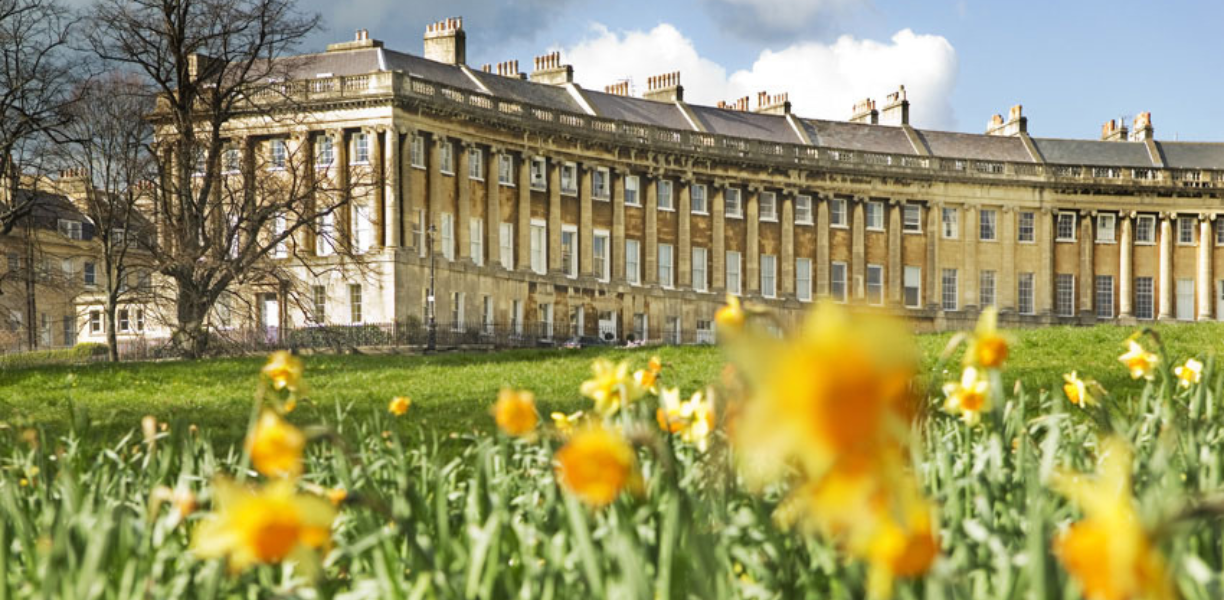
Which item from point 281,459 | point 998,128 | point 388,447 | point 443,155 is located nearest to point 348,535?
point 388,447

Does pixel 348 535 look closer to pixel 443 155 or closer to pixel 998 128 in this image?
pixel 443 155

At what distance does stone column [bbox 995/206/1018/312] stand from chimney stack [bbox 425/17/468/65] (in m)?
31.7

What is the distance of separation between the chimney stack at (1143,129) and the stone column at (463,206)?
147 feet

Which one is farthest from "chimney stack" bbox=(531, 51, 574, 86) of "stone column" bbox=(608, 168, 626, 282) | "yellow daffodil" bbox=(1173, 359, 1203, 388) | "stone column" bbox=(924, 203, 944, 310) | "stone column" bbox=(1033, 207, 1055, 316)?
"yellow daffodil" bbox=(1173, 359, 1203, 388)

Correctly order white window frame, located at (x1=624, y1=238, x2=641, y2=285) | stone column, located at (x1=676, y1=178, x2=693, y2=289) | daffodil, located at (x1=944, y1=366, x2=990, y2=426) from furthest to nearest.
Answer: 1. stone column, located at (x1=676, y1=178, x2=693, y2=289)
2. white window frame, located at (x1=624, y1=238, x2=641, y2=285)
3. daffodil, located at (x1=944, y1=366, x2=990, y2=426)

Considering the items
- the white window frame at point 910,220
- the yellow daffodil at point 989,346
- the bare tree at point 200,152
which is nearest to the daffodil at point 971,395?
the yellow daffodil at point 989,346

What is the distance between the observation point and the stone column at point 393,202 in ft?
166

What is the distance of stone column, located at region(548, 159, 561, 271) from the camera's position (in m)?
Answer: 57.9

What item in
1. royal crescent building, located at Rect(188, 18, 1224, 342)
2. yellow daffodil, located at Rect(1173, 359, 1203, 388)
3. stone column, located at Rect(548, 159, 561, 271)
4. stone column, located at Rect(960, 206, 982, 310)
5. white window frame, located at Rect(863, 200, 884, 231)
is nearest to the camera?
yellow daffodil, located at Rect(1173, 359, 1203, 388)

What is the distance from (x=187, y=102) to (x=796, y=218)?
3840 centimetres

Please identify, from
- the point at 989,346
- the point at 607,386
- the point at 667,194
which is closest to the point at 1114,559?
the point at 989,346

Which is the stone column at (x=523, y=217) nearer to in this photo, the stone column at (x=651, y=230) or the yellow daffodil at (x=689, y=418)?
the stone column at (x=651, y=230)

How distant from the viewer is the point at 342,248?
A: 3903 centimetres

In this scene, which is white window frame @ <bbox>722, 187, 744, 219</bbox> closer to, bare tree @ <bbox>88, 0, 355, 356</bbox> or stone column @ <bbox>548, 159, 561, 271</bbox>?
stone column @ <bbox>548, 159, 561, 271</bbox>
